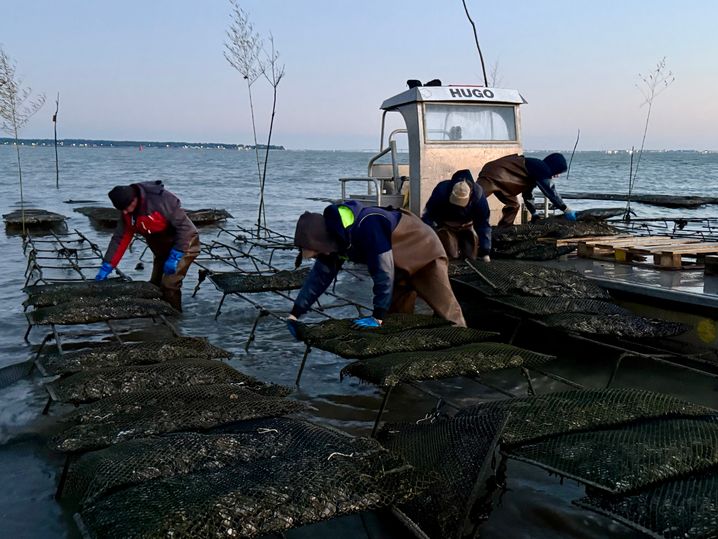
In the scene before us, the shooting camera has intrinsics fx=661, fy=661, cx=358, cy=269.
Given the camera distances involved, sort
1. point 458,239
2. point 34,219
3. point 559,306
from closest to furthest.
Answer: point 559,306 → point 458,239 → point 34,219

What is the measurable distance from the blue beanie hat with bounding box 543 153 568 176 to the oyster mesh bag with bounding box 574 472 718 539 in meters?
6.73

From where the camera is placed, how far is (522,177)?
966cm

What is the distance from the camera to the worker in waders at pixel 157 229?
26.0ft

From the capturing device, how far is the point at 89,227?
20.7m

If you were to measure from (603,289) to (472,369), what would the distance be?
9.58ft

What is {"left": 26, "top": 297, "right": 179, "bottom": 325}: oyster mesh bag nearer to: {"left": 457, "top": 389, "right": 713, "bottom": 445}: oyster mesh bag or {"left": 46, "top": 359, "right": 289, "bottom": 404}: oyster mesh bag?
{"left": 46, "top": 359, "right": 289, "bottom": 404}: oyster mesh bag

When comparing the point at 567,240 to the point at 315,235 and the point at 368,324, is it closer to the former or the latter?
the point at 368,324

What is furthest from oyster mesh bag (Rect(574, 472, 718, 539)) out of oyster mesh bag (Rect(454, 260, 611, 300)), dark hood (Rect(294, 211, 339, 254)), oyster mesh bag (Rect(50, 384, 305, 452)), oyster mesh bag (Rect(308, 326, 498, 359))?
oyster mesh bag (Rect(454, 260, 611, 300))

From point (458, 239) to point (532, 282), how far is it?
1857mm

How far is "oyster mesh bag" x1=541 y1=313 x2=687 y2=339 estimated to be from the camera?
557cm

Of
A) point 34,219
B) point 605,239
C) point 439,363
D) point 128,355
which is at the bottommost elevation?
point 34,219

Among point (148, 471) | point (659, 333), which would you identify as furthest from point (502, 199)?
point (148, 471)

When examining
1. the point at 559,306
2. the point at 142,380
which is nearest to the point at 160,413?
the point at 142,380

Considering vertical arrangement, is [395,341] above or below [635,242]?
below
